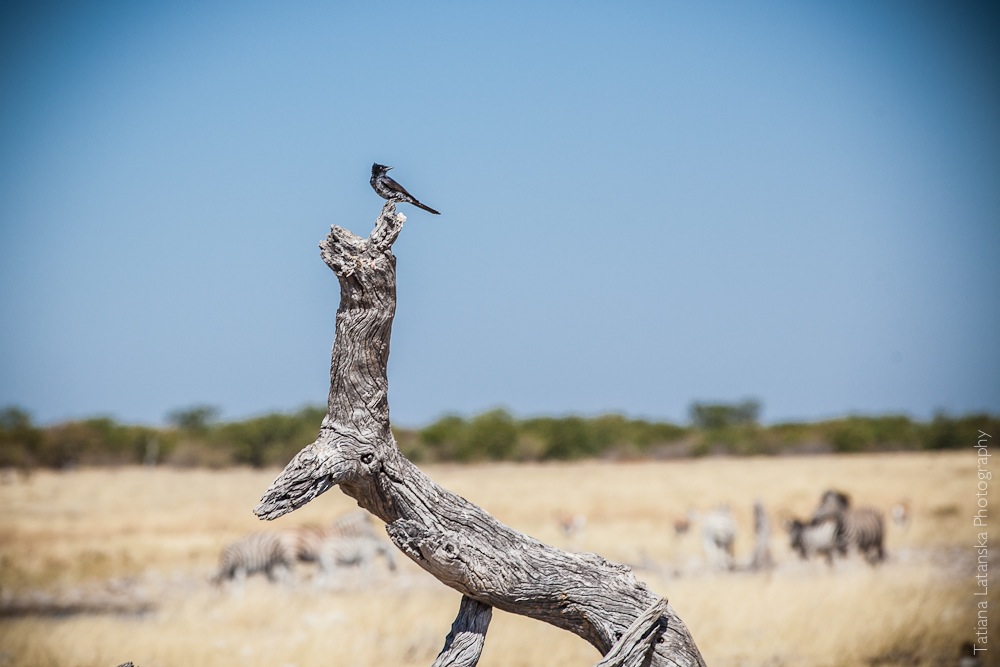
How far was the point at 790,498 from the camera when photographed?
2909 centimetres

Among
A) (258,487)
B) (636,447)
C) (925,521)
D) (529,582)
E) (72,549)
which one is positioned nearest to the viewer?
(529,582)

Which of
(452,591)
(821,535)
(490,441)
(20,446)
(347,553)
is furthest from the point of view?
(490,441)

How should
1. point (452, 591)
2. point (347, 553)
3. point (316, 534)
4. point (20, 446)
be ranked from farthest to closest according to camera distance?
point (20, 446) < point (316, 534) < point (347, 553) < point (452, 591)

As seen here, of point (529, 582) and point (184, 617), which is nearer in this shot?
point (529, 582)

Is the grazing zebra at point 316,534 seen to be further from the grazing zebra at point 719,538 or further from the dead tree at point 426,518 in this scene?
the dead tree at point 426,518

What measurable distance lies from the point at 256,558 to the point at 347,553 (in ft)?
5.08

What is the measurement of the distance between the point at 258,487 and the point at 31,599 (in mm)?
19872

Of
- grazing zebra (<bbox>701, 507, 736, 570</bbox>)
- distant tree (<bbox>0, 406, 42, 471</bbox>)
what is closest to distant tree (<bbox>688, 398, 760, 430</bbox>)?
distant tree (<bbox>0, 406, 42, 471</bbox>)

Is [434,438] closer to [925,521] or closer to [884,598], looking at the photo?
[925,521]

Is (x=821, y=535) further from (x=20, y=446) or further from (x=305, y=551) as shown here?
(x=20, y=446)

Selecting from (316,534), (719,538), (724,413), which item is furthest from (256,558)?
(724,413)

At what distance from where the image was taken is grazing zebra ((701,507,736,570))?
17.7m

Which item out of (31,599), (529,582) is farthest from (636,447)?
(529,582)

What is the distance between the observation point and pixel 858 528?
17.3 m
